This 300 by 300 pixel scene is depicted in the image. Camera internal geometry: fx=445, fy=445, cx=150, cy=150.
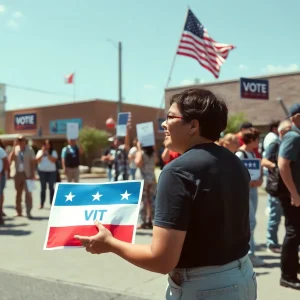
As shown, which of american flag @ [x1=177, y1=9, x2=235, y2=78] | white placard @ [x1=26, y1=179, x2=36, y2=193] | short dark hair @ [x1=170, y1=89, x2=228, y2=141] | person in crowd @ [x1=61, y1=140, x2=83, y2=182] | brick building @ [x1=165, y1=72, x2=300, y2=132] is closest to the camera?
short dark hair @ [x1=170, y1=89, x2=228, y2=141]

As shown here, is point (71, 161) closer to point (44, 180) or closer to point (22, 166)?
point (44, 180)

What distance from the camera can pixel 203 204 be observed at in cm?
180

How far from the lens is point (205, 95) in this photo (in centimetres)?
193

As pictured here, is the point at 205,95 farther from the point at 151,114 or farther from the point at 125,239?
the point at 151,114

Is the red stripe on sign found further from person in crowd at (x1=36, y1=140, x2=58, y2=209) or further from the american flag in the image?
the american flag

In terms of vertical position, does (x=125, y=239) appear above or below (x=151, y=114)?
below

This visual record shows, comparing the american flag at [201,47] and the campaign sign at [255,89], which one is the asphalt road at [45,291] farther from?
the campaign sign at [255,89]

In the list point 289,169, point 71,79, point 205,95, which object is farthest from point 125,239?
point 71,79

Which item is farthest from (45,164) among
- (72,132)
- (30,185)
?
(72,132)

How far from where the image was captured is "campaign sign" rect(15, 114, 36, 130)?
41.4 metres

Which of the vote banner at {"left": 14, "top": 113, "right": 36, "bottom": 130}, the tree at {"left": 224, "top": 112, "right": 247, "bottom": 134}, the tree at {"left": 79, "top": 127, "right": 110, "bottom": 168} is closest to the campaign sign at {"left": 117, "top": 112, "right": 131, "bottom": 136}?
the tree at {"left": 224, "top": 112, "right": 247, "bottom": 134}

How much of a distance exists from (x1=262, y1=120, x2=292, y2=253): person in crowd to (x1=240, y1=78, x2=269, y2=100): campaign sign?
711 inches

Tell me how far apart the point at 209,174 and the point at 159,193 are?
0.72 feet

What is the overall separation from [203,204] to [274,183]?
3.67m
